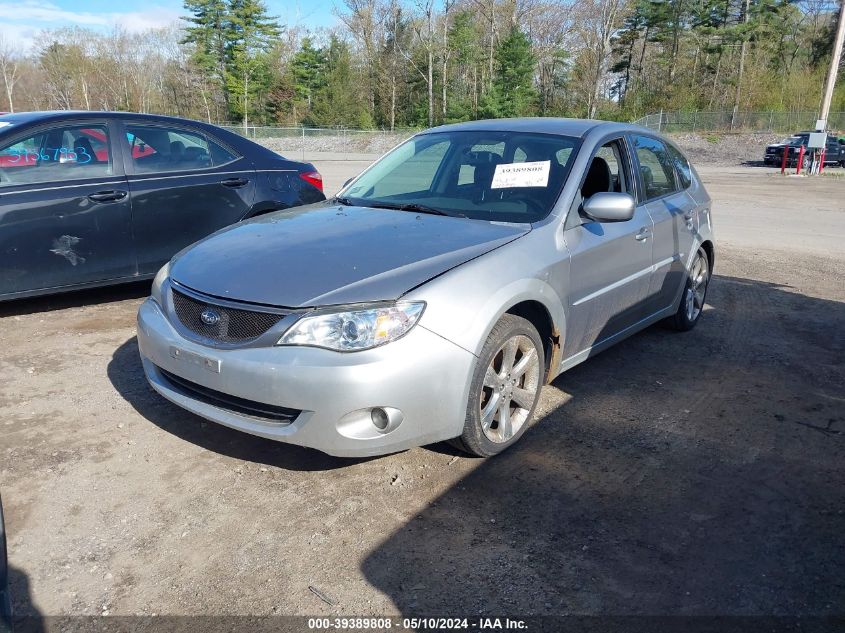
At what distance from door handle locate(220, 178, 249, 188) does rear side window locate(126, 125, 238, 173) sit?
7.2 inches

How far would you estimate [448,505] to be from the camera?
10.3 feet

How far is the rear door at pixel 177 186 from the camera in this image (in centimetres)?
577

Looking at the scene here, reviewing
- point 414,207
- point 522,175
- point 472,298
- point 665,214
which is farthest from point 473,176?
point 665,214

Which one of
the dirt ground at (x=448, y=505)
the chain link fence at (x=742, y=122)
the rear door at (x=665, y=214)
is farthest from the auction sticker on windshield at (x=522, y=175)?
the chain link fence at (x=742, y=122)

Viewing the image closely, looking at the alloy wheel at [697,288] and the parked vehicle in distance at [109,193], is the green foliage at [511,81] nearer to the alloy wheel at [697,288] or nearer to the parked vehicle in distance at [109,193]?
the parked vehicle in distance at [109,193]

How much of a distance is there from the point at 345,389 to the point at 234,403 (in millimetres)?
631

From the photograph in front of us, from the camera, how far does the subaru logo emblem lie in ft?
10.4

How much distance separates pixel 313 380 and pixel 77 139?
12.8 ft

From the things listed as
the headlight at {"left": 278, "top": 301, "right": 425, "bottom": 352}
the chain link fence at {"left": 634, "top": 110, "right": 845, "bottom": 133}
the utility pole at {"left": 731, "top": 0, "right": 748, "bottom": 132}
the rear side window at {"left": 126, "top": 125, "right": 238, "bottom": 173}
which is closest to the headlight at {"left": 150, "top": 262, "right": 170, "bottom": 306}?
the headlight at {"left": 278, "top": 301, "right": 425, "bottom": 352}

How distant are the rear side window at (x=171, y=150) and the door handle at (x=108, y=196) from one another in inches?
11.0

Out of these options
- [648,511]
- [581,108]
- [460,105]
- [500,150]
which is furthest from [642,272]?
[581,108]

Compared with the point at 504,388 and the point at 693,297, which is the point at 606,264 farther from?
the point at 693,297

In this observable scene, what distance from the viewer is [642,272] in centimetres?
471

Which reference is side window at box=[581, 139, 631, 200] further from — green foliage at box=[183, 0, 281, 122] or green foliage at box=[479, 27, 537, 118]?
green foliage at box=[183, 0, 281, 122]
